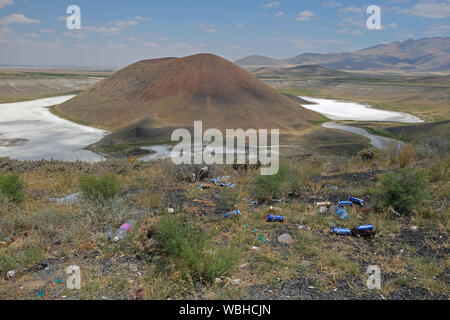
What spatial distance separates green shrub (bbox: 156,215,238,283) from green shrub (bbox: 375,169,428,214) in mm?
3088

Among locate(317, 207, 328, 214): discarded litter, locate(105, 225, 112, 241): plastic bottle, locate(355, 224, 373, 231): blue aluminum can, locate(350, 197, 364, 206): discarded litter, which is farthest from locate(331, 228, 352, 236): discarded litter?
locate(105, 225, 112, 241): plastic bottle

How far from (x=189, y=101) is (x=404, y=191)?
24738 millimetres

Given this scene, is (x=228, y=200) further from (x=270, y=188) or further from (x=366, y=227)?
(x=366, y=227)

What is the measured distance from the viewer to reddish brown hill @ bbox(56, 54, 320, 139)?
90.3ft

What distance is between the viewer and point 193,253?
12.2 feet

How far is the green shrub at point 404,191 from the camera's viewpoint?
549 cm

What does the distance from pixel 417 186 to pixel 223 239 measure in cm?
336

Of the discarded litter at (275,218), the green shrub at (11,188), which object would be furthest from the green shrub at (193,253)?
the green shrub at (11,188)

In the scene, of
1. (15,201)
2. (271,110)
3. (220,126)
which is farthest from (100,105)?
(15,201)

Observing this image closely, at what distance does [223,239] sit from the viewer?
495 centimetres

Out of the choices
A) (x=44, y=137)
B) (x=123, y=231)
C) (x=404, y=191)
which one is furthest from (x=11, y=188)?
(x=44, y=137)

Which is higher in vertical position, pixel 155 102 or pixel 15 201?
pixel 155 102

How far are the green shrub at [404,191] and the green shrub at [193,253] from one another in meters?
3.09
